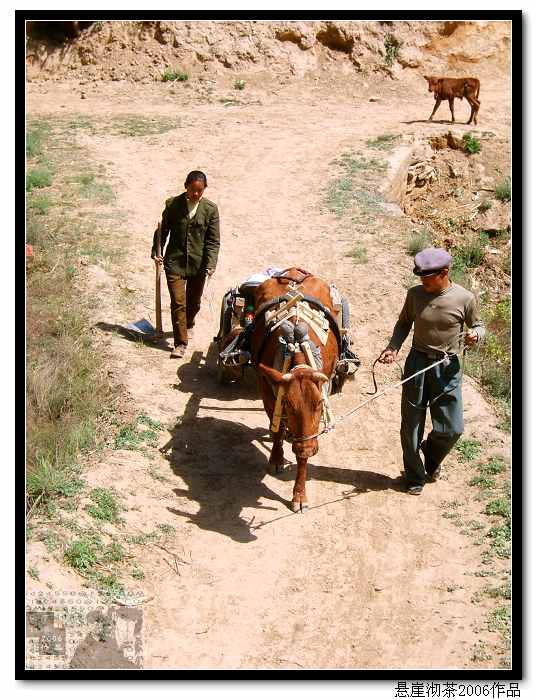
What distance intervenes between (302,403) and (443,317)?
1.54 metres

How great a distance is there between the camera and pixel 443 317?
24.0ft

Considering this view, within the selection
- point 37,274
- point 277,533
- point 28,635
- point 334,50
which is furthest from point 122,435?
point 334,50

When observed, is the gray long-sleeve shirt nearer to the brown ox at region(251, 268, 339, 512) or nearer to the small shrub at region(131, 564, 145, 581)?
the brown ox at region(251, 268, 339, 512)

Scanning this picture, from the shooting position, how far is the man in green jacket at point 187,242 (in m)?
9.45

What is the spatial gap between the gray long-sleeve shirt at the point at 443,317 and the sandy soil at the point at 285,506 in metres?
1.51

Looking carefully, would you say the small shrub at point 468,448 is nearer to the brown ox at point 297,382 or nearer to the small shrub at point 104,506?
the brown ox at point 297,382

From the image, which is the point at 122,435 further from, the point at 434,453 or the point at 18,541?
the point at 434,453

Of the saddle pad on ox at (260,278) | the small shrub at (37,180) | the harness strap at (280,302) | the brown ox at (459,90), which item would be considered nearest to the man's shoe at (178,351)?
the saddle pad on ox at (260,278)

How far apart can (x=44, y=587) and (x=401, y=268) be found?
25.6 ft

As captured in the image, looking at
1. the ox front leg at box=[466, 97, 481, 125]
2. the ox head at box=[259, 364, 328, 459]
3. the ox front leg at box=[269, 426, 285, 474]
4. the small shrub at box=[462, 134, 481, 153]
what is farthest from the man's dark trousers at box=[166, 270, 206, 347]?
the ox front leg at box=[466, 97, 481, 125]

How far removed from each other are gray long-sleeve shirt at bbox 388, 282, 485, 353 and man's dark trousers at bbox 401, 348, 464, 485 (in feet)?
0.44

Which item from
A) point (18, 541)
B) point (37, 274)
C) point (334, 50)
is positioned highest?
point (334, 50)

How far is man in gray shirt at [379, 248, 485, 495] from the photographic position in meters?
7.24

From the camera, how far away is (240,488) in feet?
26.2
